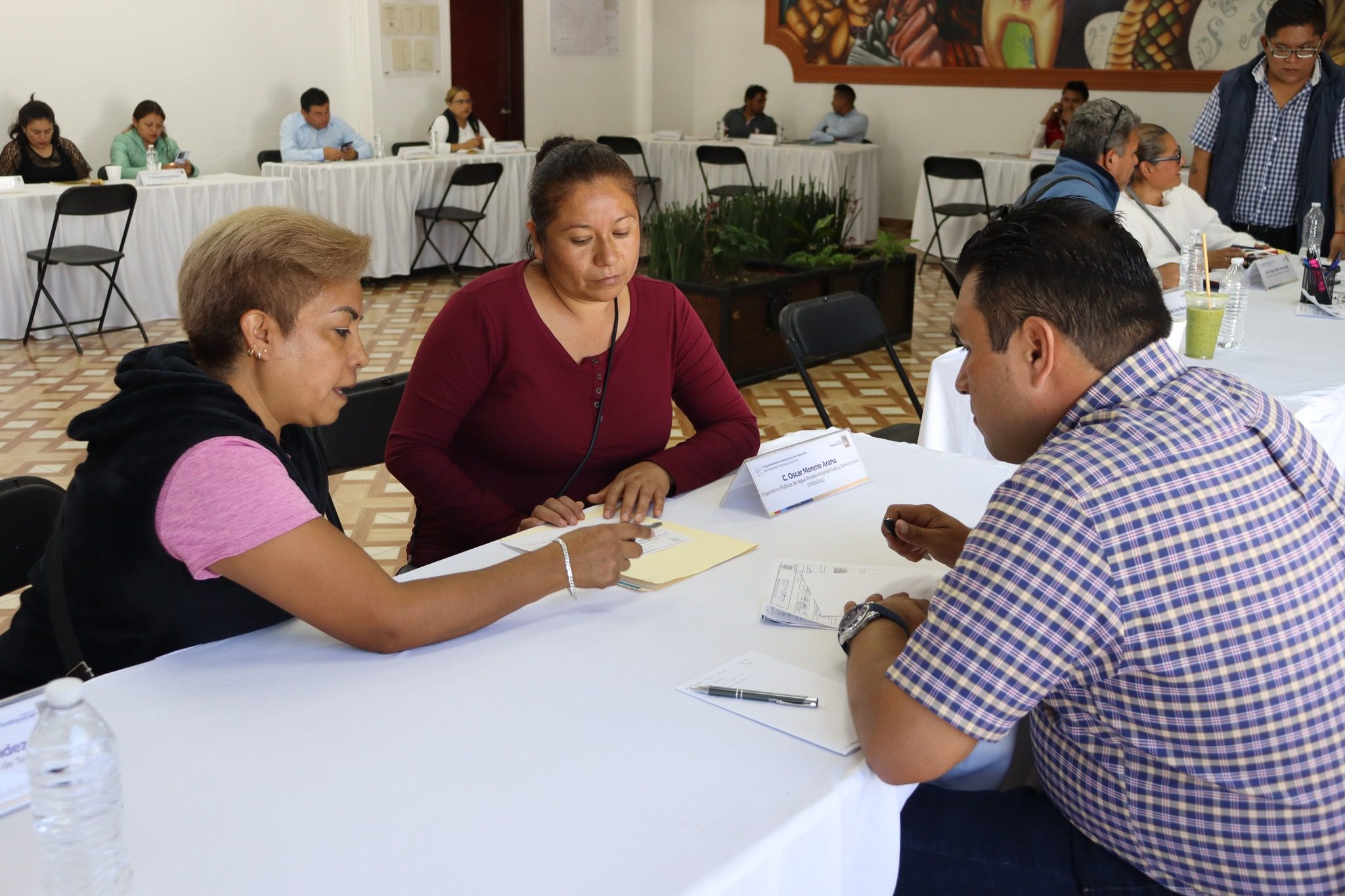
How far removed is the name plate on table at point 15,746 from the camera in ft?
3.59

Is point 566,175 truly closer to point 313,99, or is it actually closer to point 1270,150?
point 1270,150

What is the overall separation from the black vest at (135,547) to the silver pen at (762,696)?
0.58m

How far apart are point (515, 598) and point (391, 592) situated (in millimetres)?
170

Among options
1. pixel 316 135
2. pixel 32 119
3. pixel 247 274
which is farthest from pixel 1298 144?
pixel 32 119

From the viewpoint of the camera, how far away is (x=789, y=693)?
130 cm

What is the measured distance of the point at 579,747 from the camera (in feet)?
3.90

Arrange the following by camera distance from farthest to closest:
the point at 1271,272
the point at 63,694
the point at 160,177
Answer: the point at 160,177 → the point at 1271,272 → the point at 63,694

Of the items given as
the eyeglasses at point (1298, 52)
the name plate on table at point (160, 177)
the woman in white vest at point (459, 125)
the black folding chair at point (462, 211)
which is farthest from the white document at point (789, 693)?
the woman in white vest at point (459, 125)

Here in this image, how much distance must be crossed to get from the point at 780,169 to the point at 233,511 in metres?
8.80

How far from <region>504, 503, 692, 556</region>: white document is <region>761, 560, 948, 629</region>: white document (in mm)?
188

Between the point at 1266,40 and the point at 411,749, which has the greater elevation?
the point at 1266,40

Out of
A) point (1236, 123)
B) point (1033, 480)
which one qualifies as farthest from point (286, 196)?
point (1033, 480)

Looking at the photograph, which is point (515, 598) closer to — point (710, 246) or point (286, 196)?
point (710, 246)

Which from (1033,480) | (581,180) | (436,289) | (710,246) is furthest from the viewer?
(436,289)
